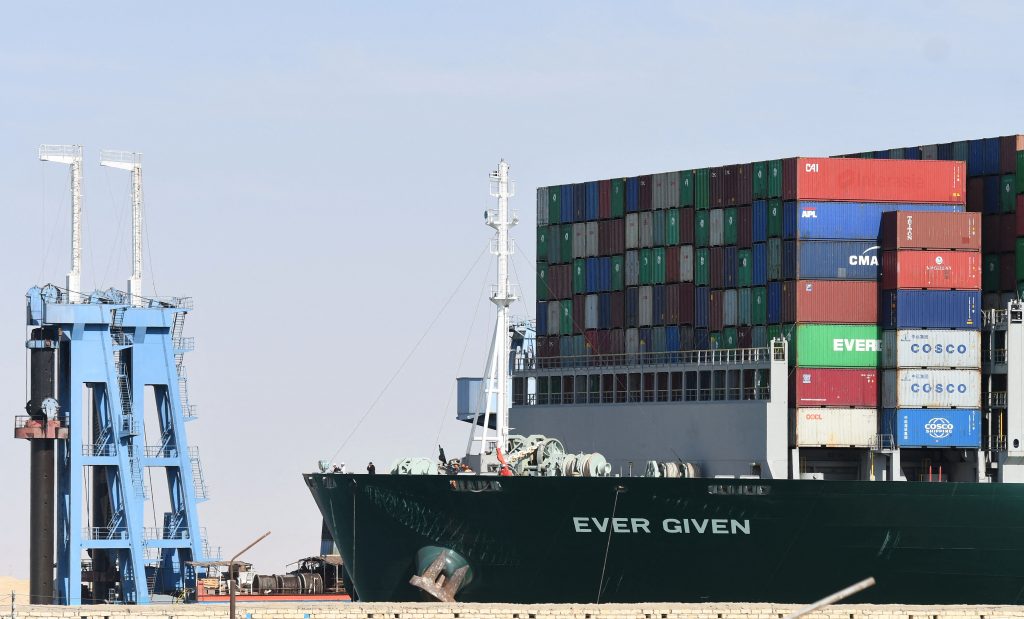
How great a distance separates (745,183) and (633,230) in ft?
17.2

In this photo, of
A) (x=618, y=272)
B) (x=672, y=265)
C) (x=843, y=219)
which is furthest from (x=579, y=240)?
(x=843, y=219)

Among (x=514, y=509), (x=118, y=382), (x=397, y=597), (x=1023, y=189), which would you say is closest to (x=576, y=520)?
(x=514, y=509)

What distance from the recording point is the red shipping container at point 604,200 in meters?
78.8

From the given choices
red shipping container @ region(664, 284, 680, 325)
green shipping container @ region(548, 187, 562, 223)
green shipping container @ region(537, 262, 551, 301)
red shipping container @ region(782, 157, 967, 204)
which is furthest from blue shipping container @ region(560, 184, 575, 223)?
red shipping container @ region(782, 157, 967, 204)

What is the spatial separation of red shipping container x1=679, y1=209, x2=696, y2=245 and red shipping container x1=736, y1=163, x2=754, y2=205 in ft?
6.94

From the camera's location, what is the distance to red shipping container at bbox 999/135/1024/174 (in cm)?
7294

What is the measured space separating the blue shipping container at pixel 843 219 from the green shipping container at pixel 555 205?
445 inches

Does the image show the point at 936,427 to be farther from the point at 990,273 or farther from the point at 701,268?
the point at 701,268

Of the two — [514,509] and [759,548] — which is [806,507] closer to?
[759,548]

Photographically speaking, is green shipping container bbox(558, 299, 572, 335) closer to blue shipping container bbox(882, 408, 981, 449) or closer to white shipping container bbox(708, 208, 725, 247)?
white shipping container bbox(708, 208, 725, 247)

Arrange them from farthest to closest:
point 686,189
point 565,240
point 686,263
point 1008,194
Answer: point 565,240 < point 686,189 < point 686,263 < point 1008,194

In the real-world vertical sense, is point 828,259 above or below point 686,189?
below

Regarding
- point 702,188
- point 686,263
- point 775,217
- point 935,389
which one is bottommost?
point 935,389

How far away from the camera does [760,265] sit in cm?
7262
